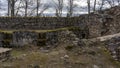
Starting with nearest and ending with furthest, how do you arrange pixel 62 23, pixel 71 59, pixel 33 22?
pixel 71 59 → pixel 33 22 → pixel 62 23

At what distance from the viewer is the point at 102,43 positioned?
11938 millimetres

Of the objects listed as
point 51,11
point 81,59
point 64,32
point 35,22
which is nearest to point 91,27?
point 64,32

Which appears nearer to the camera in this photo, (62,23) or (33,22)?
(33,22)

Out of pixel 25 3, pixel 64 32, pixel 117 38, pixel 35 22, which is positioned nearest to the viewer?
pixel 117 38

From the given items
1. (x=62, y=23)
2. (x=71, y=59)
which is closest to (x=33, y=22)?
(x=62, y=23)

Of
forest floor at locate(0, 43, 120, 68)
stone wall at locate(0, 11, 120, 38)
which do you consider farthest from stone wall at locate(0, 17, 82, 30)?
forest floor at locate(0, 43, 120, 68)

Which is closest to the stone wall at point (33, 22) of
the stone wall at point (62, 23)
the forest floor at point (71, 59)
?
the stone wall at point (62, 23)

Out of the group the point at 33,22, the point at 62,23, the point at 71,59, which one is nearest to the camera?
the point at 71,59

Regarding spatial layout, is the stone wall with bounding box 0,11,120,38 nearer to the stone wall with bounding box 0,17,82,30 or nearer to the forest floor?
the stone wall with bounding box 0,17,82,30

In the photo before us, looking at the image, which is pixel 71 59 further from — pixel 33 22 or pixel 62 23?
pixel 33 22

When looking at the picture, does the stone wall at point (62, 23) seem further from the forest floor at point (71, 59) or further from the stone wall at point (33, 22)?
the forest floor at point (71, 59)

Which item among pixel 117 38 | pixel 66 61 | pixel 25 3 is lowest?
pixel 66 61

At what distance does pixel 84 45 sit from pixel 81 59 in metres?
1.25

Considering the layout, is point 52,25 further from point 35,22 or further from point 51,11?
point 51,11
